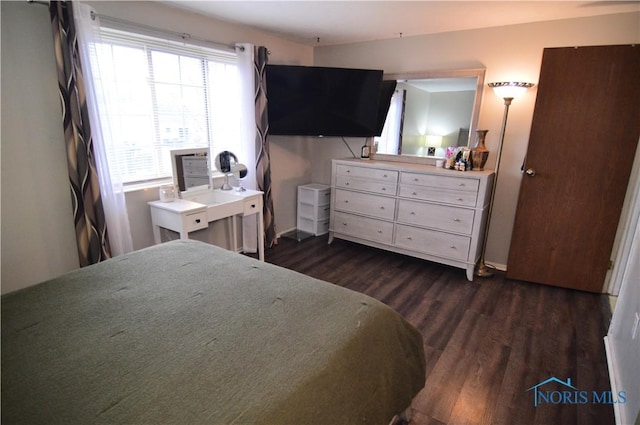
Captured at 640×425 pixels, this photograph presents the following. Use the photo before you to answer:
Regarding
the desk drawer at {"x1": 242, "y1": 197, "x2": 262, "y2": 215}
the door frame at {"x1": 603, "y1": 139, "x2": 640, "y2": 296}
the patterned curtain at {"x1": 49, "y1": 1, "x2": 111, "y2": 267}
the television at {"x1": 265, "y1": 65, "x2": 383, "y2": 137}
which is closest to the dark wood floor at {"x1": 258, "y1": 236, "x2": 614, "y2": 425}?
the door frame at {"x1": 603, "y1": 139, "x2": 640, "y2": 296}

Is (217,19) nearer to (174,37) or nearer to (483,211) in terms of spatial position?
(174,37)

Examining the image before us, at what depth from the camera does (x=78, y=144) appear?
7.61 feet

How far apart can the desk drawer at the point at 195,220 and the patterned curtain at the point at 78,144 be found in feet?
1.90

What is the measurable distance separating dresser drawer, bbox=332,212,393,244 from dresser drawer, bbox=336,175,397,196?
0.32 meters

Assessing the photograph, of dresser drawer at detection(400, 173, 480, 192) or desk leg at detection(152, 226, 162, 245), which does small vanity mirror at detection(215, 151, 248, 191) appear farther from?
dresser drawer at detection(400, 173, 480, 192)

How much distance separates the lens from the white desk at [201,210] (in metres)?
2.68

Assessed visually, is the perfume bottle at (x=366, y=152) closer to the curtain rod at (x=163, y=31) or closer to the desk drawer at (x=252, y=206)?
the desk drawer at (x=252, y=206)

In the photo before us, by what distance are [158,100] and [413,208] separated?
2.57 meters

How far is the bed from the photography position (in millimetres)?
951

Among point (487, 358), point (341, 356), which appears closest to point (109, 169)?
point (341, 356)

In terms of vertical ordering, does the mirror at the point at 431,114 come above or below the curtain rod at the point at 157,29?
below

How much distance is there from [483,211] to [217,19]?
10.1 feet

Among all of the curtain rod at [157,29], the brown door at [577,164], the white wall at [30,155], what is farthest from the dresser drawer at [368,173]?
the white wall at [30,155]

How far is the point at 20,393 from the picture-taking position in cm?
98
